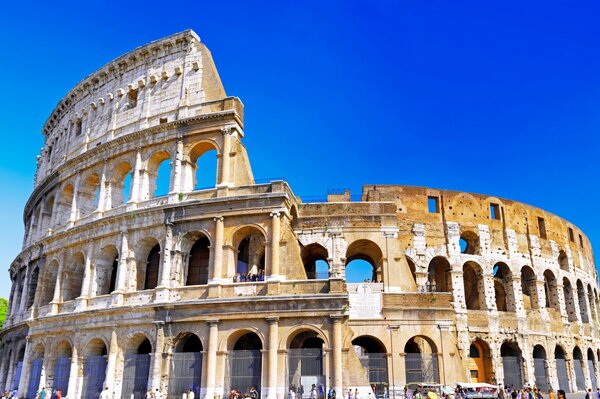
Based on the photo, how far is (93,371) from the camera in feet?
67.4

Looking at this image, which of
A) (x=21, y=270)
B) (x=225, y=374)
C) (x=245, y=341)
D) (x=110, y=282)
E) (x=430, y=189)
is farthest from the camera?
(x=21, y=270)

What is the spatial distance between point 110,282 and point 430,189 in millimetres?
15864

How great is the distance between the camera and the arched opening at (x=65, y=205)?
85.9 feet

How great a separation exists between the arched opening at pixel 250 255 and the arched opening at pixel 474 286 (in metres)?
11.4

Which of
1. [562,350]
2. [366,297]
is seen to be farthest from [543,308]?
[366,297]

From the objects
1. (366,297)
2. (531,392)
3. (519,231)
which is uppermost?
(519,231)

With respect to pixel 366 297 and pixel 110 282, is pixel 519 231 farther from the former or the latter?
pixel 110 282

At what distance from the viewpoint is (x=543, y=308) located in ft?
90.6

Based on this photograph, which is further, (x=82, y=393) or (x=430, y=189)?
(x=430, y=189)

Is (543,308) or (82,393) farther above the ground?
(543,308)

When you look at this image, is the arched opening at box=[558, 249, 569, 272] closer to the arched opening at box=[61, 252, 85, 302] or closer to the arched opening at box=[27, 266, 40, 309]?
the arched opening at box=[61, 252, 85, 302]

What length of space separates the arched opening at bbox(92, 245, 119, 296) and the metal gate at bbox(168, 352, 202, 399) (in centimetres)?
544

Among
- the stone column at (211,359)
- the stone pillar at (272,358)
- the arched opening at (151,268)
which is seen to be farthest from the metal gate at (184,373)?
the arched opening at (151,268)

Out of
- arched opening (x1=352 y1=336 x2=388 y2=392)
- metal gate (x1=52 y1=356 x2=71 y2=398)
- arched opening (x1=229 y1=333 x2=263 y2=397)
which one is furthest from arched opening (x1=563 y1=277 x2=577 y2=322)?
metal gate (x1=52 y1=356 x2=71 y2=398)
